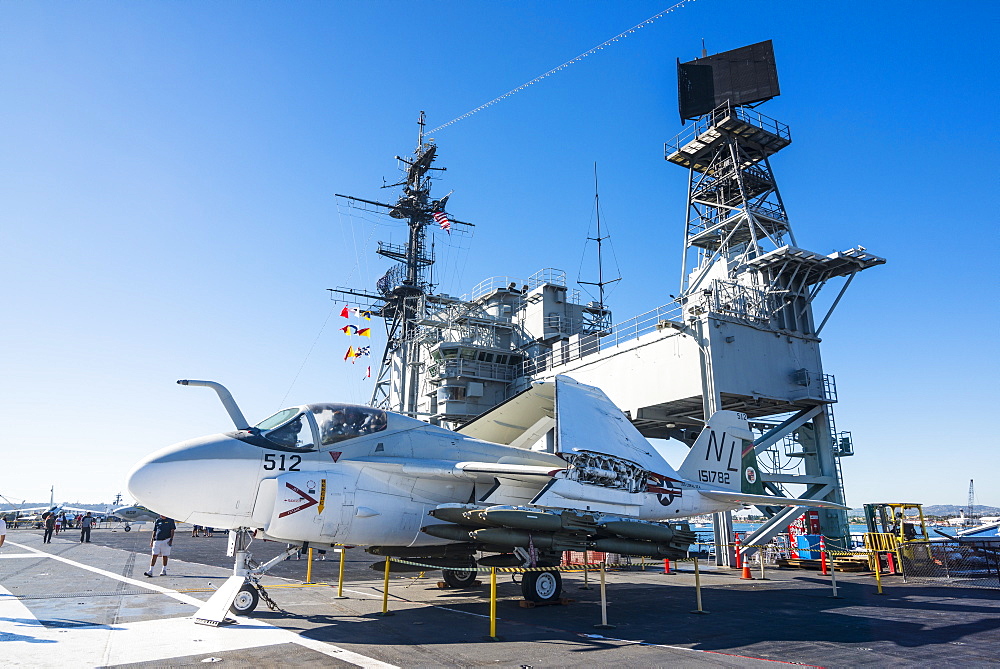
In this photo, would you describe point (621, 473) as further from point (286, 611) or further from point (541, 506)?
point (286, 611)

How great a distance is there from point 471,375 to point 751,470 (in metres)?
18.5

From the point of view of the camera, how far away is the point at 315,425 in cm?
1021

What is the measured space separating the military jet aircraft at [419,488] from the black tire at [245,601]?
0.02m

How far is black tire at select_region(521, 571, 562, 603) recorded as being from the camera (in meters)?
10.8

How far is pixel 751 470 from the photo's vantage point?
55.5ft

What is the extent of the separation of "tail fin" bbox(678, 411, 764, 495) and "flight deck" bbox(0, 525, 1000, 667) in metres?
2.67

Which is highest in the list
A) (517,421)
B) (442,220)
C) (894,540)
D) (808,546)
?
(442,220)

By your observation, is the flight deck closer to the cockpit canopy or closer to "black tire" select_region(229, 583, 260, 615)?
"black tire" select_region(229, 583, 260, 615)

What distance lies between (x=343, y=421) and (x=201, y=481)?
2438 mm

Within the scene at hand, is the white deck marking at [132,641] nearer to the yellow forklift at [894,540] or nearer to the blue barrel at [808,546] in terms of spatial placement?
the yellow forklift at [894,540]

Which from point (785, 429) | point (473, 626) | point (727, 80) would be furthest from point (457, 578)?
point (727, 80)

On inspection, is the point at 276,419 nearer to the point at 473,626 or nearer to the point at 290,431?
the point at 290,431

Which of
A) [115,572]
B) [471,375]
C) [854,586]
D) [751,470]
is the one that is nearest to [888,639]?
[854,586]

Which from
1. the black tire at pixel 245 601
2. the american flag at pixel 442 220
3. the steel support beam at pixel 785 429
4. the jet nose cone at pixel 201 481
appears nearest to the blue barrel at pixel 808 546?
the steel support beam at pixel 785 429
